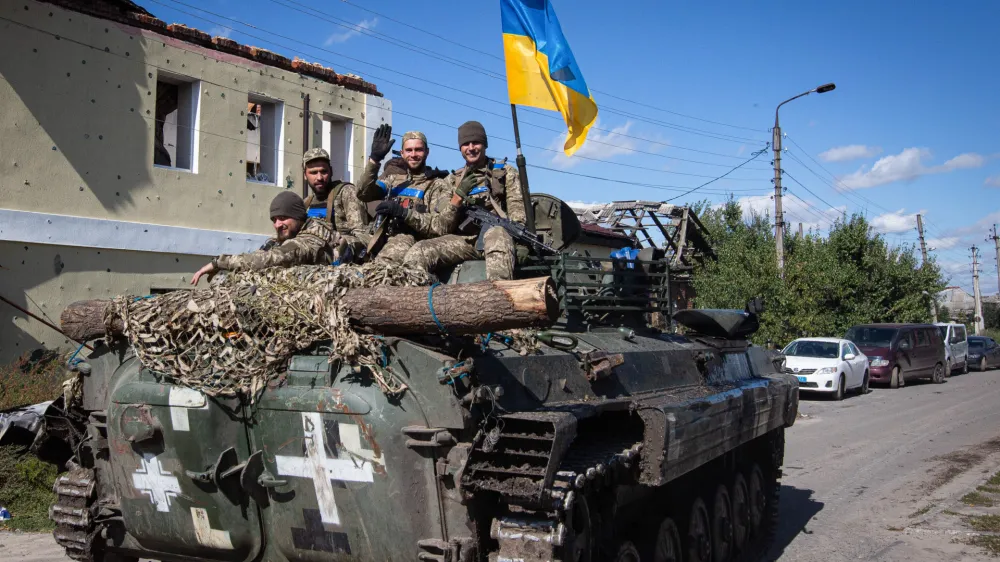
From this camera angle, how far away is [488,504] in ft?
14.7

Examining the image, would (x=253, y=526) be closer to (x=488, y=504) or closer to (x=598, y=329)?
(x=488, y=504)

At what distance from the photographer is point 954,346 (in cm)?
3000

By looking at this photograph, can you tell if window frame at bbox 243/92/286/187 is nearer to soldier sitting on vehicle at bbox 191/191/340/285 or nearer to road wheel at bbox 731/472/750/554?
soldier sitting on vehicle at bbox 191/191/340/285

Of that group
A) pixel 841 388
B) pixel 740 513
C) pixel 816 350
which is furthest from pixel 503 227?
pixel 816 350

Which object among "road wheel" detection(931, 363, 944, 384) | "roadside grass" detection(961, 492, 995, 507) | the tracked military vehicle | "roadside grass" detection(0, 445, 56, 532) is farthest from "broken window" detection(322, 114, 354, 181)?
"road wheel" detection(931, 363, 944, 384)

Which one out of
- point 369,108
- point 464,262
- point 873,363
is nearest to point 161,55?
point 369,108

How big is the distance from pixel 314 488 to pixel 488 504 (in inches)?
35.9

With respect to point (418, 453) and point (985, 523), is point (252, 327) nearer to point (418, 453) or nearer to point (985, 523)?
point (418, 453)

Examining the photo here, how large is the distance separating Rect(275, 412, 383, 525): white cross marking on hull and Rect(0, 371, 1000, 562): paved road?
11.8ft

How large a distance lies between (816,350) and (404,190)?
16.2m

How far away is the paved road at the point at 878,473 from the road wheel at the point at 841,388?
0.42 m

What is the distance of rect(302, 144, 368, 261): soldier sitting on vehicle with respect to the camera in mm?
7051

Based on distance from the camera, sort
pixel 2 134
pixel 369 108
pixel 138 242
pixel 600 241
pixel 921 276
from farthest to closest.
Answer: pixel 921 276 → pixel 600 241 → pixel 369 108 → pixel 138 242 → pixel 2 134

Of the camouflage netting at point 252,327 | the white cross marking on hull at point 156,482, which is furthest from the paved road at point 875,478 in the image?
the camouflage netting at point 252,327
